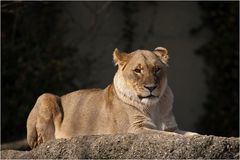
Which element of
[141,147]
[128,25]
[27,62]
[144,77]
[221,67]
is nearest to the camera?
[141,147]

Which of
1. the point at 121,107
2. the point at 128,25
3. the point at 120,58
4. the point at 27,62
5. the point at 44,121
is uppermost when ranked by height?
the point at 128,25

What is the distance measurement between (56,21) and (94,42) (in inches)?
26.4

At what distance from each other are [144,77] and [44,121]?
1.18m

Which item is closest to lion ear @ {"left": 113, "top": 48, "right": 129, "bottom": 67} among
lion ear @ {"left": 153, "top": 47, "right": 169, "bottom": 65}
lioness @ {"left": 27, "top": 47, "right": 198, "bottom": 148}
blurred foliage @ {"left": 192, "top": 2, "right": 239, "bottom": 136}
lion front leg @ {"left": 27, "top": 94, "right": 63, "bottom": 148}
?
lioness @ {"left": 27, "top": 47, "right": 198, "bottom": 148}

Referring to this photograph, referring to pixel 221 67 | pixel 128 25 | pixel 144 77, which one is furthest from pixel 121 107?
pixel 221 67

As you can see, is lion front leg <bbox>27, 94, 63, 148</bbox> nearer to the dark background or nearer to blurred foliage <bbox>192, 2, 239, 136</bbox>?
the dark background

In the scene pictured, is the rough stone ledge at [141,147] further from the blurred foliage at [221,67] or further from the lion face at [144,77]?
the blurred foliage at [221,67]

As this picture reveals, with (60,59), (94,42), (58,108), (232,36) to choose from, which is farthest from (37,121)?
(232,36)

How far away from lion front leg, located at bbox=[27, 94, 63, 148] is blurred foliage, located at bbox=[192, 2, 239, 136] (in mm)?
4827

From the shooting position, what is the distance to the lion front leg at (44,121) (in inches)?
291

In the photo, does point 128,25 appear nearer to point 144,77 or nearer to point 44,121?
point 44,121

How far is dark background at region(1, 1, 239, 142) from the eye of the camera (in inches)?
416

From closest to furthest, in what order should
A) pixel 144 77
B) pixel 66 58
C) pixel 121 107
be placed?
pixel 144 77 < pixel 121 107 < pixel 66 58

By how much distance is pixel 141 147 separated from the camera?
5445mm
